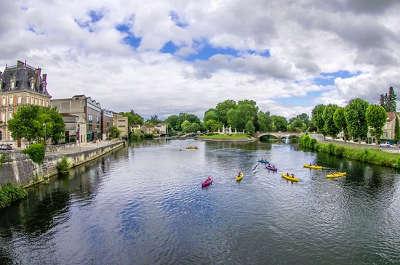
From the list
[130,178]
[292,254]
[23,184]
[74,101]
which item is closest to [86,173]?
[130,178]

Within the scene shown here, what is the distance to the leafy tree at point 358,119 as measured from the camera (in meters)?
102

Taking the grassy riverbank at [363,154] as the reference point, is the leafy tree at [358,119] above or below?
above

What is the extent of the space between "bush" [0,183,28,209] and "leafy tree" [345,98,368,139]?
291ft

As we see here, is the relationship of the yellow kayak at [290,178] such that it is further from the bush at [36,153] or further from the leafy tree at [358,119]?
the leafy tree at [358,119]

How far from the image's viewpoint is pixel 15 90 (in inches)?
3750

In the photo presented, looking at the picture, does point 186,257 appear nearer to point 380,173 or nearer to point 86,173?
point 86,173

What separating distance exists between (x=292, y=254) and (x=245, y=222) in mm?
8984

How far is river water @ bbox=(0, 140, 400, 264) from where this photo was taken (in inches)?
1179

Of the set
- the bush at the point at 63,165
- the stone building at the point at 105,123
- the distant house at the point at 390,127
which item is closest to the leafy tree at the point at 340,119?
the distant house at the point at 390,127

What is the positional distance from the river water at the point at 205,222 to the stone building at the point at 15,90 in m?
42.5

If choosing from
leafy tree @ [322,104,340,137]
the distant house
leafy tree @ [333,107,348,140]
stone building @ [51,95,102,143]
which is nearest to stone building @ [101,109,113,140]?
stone building @ [51,95,102,143]

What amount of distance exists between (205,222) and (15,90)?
79.2 meters

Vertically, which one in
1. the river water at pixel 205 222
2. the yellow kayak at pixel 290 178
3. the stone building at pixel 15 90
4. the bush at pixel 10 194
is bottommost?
the river water at pixel 205 222

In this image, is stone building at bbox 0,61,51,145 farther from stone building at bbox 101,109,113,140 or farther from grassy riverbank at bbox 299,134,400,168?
grassy riverbank at bbox 299,134,400,168
